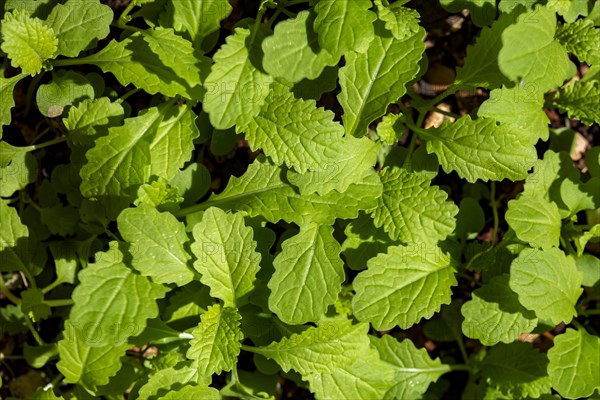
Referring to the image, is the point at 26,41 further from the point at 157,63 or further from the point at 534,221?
the point at 534,221

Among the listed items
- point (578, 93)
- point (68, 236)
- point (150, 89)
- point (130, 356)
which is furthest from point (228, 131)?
point (578, 93)

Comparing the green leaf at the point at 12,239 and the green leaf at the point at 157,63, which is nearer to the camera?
the green leaf at the point at 157,63

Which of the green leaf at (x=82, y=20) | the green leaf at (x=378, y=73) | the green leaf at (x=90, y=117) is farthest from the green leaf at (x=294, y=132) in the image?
the green leaf at (x=82, y=20)

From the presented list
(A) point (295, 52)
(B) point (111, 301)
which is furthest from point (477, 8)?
(B) point (111, 301)

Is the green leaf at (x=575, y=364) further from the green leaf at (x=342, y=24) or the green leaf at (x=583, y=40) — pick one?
the green leaf at (x=342, y=24)

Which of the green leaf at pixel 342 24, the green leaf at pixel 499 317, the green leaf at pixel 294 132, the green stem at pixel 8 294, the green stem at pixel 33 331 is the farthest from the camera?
the green stem at pixel 8 294

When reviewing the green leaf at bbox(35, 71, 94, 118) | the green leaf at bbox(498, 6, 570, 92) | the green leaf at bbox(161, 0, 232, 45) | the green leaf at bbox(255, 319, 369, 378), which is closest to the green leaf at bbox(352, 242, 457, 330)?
the green leaf at bbox(255, 319, 369, 378)

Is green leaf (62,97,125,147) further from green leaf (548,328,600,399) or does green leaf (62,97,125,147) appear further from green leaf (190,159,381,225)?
green leaf (548,328,600,399)
